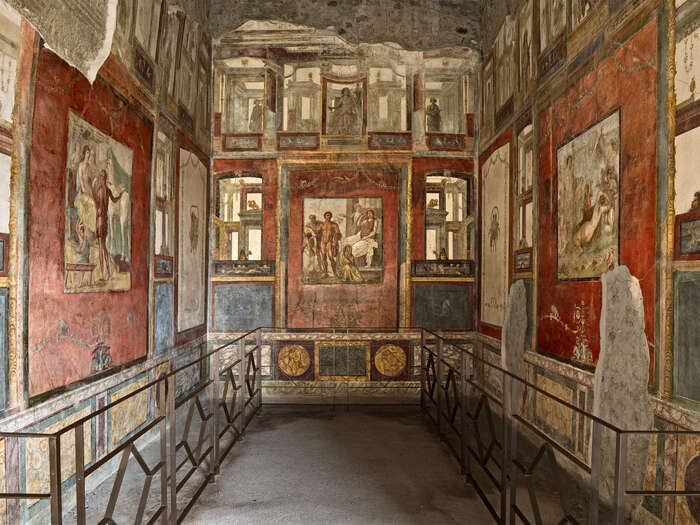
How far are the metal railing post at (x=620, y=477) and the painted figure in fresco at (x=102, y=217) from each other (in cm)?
470

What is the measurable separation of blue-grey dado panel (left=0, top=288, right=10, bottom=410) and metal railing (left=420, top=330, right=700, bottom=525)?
3.64 m

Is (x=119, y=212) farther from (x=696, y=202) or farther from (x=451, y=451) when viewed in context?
(x=696, y=202)

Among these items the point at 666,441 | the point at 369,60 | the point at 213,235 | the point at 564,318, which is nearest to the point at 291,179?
the point at 213,235

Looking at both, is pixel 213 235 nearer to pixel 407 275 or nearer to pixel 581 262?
pixel 407 275

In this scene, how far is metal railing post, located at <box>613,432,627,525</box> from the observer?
7.42 ft

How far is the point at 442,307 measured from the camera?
28.2ft

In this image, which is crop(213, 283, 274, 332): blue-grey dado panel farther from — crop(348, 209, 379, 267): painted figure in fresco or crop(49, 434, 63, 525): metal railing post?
crop(49, 434, 63, 525): metal railing post

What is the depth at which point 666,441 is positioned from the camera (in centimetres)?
363

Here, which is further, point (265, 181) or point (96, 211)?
point (265, 181)

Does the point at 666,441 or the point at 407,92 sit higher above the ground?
the point at 407,92

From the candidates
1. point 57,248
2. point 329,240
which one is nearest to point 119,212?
point 57,248

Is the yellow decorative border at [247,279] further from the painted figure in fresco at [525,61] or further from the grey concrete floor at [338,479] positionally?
the painted figure in fresco at [525,61]

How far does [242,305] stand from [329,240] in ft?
6.47

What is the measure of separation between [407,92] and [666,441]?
6905 millimetres
